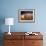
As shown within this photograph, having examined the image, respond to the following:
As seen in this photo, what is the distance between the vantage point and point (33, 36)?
3.98 metres

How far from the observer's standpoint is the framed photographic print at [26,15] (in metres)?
4.56

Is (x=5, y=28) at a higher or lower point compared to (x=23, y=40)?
higher

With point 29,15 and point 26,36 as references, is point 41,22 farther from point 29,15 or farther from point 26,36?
point 26,36

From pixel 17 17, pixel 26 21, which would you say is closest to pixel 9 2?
pixel 17 17

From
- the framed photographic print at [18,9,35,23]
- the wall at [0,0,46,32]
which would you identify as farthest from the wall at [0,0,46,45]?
the framed photographic print at [18,9,35,23]

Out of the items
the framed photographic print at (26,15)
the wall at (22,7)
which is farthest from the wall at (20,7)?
the framed photographic print at (26,15)

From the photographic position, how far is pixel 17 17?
15.0 ft

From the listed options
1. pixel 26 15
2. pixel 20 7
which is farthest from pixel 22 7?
pixel 26 15

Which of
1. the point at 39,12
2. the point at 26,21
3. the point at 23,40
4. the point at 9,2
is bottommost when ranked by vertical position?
the point at 23,40

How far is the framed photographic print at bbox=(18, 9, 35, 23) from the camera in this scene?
4.56 m

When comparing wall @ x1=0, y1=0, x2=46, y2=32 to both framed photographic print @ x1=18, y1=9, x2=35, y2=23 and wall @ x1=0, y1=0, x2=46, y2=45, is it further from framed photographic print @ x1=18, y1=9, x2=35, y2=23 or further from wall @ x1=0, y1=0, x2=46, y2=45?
framed photographic print @ x1=18, y1=9, x2=35, y2=23

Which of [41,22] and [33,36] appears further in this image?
[41,22]

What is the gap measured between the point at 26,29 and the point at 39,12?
29.6 inches

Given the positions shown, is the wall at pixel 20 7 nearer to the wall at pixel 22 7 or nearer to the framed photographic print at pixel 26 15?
the wall at pixel 22 7
